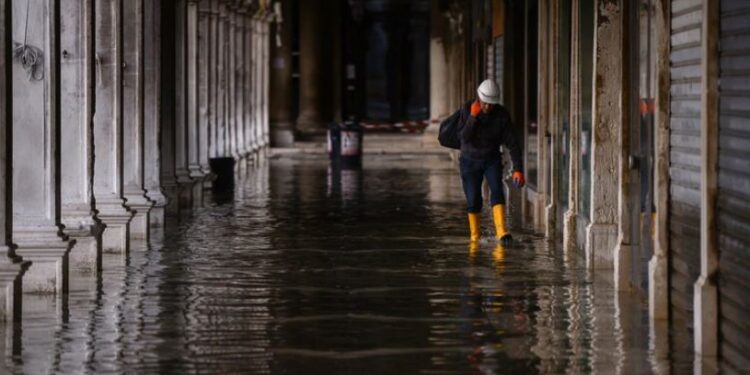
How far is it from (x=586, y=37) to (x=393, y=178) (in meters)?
15.6

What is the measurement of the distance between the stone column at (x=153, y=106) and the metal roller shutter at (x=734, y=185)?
1109cm

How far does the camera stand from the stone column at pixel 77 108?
16500 millimetres

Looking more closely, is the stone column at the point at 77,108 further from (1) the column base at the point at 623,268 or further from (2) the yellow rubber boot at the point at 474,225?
(1) the column base at the point at 623,268

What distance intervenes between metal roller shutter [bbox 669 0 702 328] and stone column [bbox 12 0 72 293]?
4.44 metres

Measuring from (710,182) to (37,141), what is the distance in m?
5.44

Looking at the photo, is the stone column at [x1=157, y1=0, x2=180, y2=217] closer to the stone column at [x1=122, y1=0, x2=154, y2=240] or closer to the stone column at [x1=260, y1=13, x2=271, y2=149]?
the stone column at [x1=122, y1=0, x2=154, y2=240]

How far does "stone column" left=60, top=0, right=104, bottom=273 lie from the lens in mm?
16500

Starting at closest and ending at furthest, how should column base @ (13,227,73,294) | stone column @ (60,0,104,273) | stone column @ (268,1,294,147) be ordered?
column base @ (13,227,73,294) < stone column @ (60,0,104,273) < stone column @ (268,1,294,147)

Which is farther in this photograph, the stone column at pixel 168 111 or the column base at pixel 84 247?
the stone column at pixel 168 111

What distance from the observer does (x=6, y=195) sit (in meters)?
13.0

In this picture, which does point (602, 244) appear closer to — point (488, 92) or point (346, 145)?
point (488, 92)

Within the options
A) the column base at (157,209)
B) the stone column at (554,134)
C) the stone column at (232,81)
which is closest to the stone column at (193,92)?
the column base at (157,209)

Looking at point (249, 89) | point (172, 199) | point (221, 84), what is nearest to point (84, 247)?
point (172, 199)

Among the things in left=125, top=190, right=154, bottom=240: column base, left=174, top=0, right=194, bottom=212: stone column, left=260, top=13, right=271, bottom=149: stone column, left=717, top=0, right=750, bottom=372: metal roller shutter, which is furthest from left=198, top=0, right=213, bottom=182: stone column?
left=717, top=0, right=750, bottom=372: metal roller shutter
